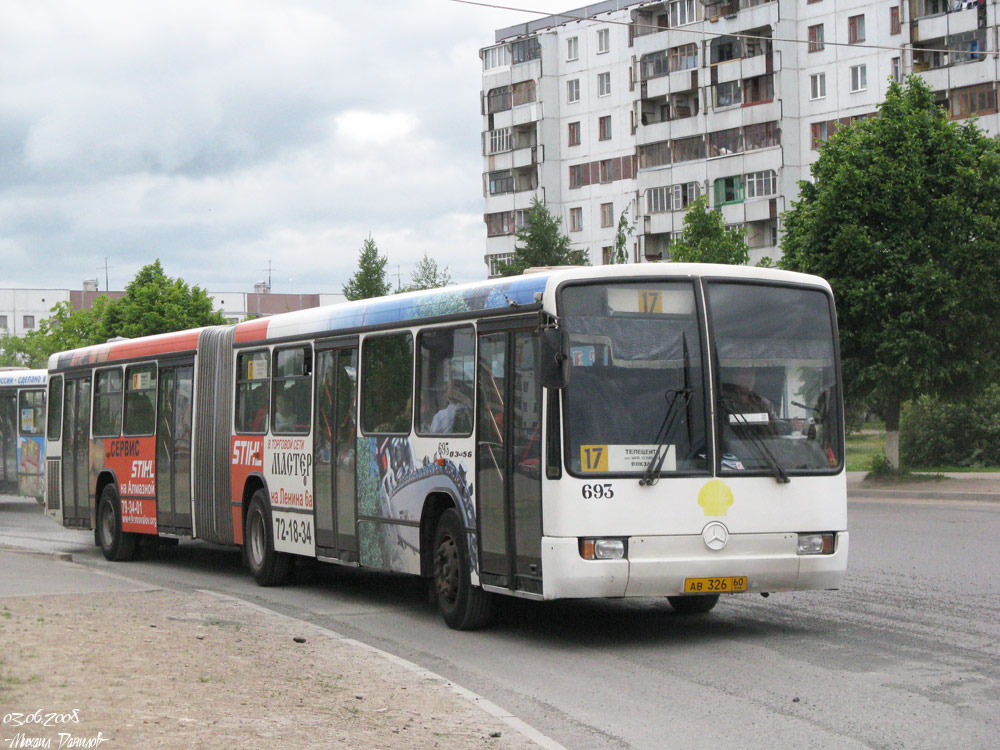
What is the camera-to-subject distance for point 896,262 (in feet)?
106

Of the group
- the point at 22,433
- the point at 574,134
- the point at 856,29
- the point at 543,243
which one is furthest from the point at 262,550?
the point at 574,134

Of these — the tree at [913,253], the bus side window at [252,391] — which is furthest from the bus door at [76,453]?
the tree at [913,253]

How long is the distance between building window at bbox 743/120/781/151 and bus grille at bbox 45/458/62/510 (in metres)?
56.2

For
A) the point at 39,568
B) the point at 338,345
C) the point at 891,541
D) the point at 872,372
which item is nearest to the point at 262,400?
the point at 338,345

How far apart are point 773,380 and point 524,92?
80426 mm

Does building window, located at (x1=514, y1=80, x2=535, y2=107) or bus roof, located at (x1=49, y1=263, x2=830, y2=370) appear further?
building window, located at (x1=514, y1=80, x2=535, y2=107)

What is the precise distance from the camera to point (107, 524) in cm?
2112

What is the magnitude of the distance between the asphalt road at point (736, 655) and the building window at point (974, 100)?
52357 mm

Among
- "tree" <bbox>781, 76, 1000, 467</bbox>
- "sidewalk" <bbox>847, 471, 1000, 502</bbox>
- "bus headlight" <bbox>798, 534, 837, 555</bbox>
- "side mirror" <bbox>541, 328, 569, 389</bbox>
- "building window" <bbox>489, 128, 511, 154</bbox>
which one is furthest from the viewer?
"building window" <bbox>489, 128, 511, 154</bbox>

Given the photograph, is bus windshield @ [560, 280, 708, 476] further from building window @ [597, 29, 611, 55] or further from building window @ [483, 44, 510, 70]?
building window @ [483, 44, 510, 70]

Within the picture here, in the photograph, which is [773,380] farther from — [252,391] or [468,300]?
[252,391]

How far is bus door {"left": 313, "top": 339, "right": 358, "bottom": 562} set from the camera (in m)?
14.6

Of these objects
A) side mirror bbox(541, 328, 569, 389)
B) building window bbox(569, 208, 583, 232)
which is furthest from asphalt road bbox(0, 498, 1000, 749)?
building window bbox(569, 208, 583, 232)
